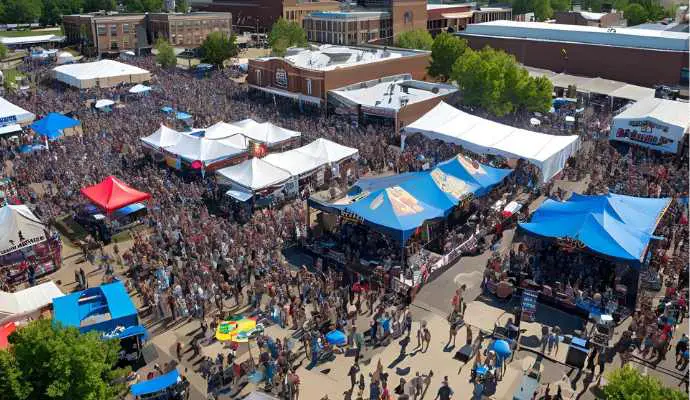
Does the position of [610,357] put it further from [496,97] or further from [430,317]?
[496,97]

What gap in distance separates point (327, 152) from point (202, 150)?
6.23 m

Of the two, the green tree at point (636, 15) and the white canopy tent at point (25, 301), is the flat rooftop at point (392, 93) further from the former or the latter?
the green tree at point (636, 15)

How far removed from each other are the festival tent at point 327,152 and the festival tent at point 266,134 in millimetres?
3745

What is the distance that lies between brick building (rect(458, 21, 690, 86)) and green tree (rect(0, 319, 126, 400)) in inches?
1950

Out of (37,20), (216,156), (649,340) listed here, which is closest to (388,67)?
(216,156)

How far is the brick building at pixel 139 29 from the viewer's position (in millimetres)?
73688

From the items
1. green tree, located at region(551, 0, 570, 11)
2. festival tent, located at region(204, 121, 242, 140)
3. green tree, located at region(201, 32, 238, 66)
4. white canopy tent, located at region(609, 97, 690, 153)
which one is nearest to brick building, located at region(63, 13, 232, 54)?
green tree, located at region(201, 32, 238, 66)

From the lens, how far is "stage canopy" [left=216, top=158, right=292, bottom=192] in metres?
24.5

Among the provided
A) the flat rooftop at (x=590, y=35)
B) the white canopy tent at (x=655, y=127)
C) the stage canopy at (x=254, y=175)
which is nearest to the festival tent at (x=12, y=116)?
the stage canopy at (x=254, y=175)

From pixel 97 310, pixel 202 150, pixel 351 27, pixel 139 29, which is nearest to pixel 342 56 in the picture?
pixel 202 150

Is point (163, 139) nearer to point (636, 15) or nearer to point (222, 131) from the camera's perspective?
Result: point (222, 131)

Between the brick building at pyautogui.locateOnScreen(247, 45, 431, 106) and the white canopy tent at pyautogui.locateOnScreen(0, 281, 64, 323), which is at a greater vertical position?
the brick building at pyautogui.locateOnScreen(247, 45, 431, 106)

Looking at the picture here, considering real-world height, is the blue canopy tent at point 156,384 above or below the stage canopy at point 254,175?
below

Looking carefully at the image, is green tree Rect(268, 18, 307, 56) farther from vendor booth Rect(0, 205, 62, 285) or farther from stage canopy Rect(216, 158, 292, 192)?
vendor booth Rect(0, 205, 62, 285)
